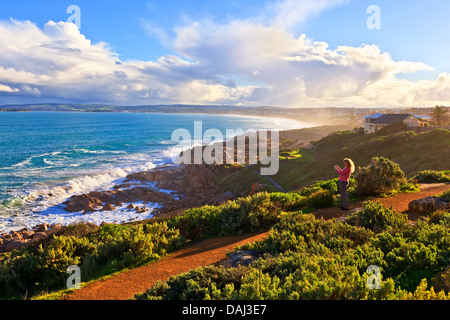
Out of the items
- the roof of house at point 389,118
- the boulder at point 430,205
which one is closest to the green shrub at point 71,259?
the boulder at point 430,205

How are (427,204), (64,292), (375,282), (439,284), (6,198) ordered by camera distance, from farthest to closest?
1. (6,198)
2. (427,204)
3. (64,292)
4. (439,284)
5. (375,282)

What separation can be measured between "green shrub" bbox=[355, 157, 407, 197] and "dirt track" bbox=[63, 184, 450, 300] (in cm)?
229

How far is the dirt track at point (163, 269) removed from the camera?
227 inches

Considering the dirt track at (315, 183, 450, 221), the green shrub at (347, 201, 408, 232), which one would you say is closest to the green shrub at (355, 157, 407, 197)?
the dirt track at (315, 183, 450, 221)

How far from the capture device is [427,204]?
930 centimetres

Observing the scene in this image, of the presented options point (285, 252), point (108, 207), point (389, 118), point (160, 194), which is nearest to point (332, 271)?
point (285, 252)

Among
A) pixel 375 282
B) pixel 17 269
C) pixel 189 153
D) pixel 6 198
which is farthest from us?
pixel 189 153

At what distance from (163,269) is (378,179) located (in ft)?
33.6

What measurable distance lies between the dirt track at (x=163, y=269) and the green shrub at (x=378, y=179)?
2.29m

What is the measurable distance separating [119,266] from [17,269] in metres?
2.64

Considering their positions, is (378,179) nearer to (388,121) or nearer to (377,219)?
(377,219)

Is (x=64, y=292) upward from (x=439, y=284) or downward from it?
downward
